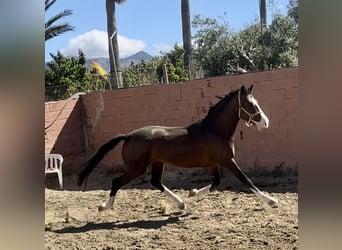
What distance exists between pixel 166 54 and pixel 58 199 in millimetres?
5887

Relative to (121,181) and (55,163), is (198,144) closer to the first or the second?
(121,181)

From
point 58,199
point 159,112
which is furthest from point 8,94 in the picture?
point 159,112

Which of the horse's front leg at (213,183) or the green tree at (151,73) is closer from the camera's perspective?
the horse's front leg at (213,183)

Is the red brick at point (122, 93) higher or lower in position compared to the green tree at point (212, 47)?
lower

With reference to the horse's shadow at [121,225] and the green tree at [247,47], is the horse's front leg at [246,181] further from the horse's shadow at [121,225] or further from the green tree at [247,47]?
the green tree at [247,47]

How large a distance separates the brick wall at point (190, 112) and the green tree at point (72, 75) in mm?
1119

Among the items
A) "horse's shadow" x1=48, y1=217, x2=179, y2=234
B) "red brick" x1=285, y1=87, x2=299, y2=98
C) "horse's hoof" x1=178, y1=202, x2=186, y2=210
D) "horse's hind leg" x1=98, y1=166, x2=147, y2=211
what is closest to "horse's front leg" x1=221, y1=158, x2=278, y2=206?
"horse's hoof" x1=178, y1=202, x2=186, y2=210

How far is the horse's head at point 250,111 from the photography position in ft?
15.0

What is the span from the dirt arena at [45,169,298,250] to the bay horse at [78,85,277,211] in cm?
22

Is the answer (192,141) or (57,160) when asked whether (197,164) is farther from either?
(57,160)

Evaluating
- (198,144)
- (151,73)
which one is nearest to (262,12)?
(151,73)

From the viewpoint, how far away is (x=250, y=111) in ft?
15.1

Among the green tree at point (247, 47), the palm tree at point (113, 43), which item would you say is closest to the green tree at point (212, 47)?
the green tree at point (247, 47)

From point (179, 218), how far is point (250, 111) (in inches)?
48.6
